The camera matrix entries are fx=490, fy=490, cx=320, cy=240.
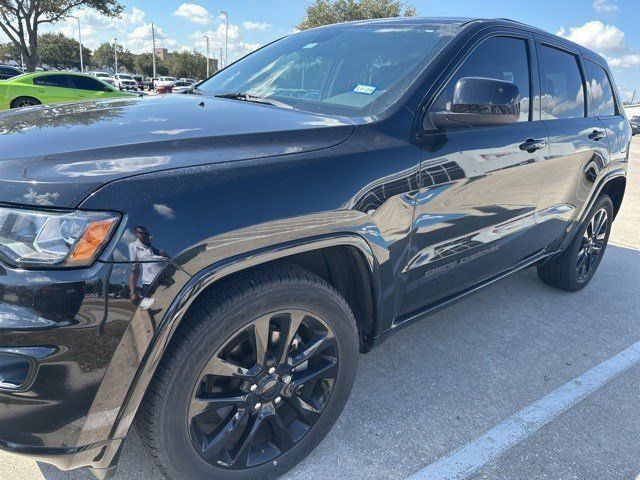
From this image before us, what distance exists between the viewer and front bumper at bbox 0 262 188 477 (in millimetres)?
1296

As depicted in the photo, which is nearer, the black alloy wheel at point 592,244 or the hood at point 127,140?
the hood at point 127,140

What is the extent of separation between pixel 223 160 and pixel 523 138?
6.20 ft

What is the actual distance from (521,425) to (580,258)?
214cm

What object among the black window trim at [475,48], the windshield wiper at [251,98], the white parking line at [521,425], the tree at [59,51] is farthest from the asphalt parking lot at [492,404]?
the tree at [59,51]

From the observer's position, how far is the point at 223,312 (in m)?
1.54

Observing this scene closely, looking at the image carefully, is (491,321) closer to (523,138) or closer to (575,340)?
(575,340)

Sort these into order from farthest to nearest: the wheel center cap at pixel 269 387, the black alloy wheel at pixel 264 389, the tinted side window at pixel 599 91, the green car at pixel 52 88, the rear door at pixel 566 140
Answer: the green car at pixel 52 88 < the tinted side window at pixel 599 91 < the rear door at pixel 566 140 < the wheel center cap at pixel 269 387 < the black alloy wheel at pixel 264 389

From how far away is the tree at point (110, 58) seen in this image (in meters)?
81.9

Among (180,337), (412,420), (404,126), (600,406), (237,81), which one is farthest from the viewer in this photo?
(237,81)

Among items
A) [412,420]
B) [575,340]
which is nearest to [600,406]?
[575,340]

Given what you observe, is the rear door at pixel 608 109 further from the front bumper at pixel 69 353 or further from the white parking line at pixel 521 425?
the front bumper at pixel 69 353

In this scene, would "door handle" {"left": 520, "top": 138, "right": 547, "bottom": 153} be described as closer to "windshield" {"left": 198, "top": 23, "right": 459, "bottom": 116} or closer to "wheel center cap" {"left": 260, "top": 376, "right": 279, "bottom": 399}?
"windshield" {"left": 198, "top": 23, "right": 459, "bottom": 116}

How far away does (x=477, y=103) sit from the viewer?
2121mm

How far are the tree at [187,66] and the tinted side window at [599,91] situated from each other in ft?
253
